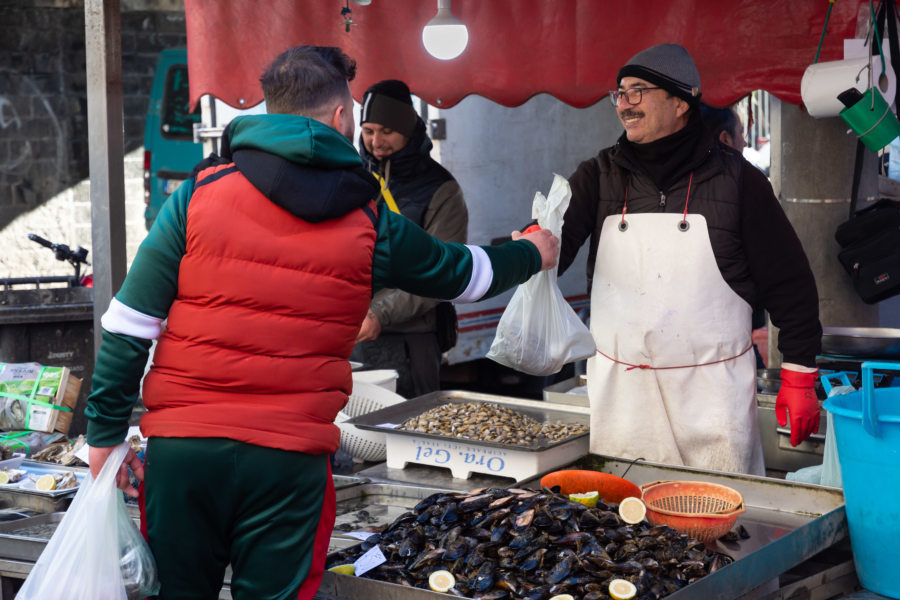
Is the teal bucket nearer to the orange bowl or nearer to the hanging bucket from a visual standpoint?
the orange bowl

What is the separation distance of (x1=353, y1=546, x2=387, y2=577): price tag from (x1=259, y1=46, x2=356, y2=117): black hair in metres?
0.98

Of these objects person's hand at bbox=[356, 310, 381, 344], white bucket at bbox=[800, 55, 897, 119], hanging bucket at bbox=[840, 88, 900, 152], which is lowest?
person's hand at bbox=[356, 310, 381, 344]

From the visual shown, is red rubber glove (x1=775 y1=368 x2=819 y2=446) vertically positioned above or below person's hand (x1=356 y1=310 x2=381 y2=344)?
below

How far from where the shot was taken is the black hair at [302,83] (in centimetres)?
222

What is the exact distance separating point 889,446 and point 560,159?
4.93 metres

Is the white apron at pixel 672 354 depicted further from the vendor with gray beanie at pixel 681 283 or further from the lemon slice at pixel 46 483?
the lemon slice at pixel 46 483

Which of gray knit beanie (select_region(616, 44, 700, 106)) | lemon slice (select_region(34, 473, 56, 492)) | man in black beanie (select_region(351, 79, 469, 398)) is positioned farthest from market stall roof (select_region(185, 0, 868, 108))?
lemon slice (select_region(34, 473, 56, 492))

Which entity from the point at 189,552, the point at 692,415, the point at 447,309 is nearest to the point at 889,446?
the point at 692,415

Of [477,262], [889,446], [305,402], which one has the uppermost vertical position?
[477,262]

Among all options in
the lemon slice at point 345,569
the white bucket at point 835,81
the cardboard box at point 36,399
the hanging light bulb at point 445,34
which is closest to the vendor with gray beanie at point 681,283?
the white bucket at point 835,81

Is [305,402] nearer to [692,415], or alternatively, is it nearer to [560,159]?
[692,415]

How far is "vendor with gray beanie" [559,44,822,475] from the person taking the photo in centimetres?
324

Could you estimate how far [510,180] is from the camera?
22.4 ft

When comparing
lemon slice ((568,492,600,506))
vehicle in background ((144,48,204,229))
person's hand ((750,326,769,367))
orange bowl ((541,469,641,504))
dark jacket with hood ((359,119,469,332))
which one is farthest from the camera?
vehicle in background ((144,48,204,229))
